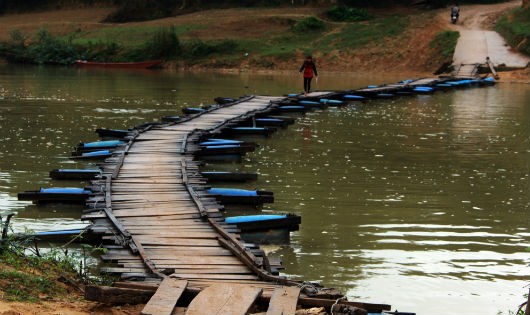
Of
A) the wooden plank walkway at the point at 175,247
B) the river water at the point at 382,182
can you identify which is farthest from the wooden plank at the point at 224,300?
the river water at the point at 382,182

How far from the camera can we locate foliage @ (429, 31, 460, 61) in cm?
4271

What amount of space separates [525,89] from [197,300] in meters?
30.7

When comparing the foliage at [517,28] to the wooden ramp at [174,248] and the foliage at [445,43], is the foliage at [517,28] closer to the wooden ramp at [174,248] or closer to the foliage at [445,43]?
the foliage at [445,43]

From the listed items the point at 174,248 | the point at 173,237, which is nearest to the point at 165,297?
the point at 174,248

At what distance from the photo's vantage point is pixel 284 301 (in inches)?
260

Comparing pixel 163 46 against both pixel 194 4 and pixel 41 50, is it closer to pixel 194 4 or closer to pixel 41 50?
pixel 41 50

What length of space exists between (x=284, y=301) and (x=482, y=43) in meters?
39.1

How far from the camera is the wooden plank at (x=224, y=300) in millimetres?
6297

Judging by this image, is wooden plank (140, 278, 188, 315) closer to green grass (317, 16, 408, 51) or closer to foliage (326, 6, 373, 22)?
green grass (317, 16, 408, 51)

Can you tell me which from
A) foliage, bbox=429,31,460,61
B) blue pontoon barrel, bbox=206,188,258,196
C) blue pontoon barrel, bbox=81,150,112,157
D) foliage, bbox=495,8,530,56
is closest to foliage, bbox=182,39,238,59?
foliage, bbox=429,31,460,61

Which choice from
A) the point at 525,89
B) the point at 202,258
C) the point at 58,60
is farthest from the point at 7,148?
the point at 58,60

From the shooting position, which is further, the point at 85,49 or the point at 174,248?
the point at 85,49

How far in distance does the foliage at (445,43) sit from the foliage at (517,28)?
2650 millimetres

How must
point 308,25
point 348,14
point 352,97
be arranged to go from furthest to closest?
point 348,14, point 308,25, point 352,97
